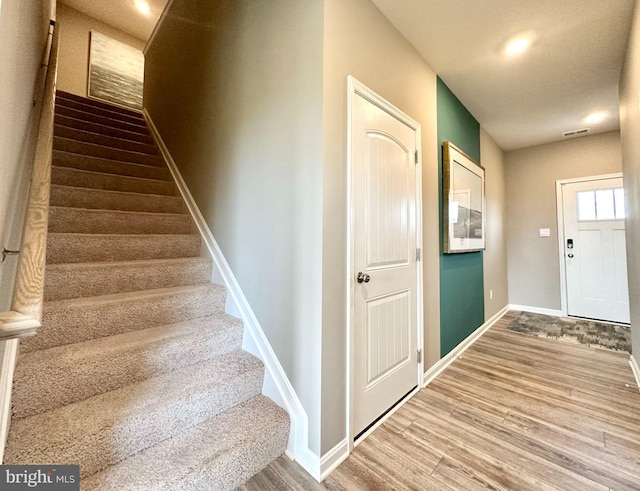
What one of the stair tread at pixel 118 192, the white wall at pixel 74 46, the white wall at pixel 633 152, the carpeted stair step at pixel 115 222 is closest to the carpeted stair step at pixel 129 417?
the carpeted stair step at pixel 115 222

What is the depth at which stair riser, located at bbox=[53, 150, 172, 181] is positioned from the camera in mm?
2487

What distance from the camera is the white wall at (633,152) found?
189 centimetres

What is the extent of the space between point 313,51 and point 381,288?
4.52 ft

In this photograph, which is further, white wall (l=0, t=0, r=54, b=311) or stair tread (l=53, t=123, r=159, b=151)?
stair tread (l=53, t=123, r=159, b=151)

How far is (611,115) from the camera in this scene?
326 cm

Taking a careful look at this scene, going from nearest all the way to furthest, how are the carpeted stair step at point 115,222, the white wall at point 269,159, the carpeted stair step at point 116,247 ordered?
the white wall at point 269,159 < the carpeted stair step at point 116,247 < the carpeted stair step at point 115,222

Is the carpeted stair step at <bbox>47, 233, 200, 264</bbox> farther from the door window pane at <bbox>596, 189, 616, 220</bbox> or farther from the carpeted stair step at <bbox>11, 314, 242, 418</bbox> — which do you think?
the door window pane at <bbox>596, 189, 616, 220</bbox>

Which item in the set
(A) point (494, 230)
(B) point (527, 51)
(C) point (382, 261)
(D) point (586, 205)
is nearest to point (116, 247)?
(C) point (382, 261)

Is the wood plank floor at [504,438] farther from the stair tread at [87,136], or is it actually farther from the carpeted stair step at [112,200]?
the stair tread at [87,136]

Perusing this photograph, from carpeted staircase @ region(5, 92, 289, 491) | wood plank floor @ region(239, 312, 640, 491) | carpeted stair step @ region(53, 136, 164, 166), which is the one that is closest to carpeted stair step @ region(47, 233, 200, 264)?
carpeted staircase @ region(5, 92, 289, 491)

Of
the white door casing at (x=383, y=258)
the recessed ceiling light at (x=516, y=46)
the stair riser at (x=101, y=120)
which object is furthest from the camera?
the stair riser at (x=101, y=120)

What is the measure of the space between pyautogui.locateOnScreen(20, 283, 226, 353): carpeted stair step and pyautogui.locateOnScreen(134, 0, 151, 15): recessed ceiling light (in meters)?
3.93

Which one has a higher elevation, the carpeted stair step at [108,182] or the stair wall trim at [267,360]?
the carpeted stair step at [108,182]

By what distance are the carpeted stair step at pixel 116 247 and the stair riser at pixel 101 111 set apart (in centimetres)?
232
